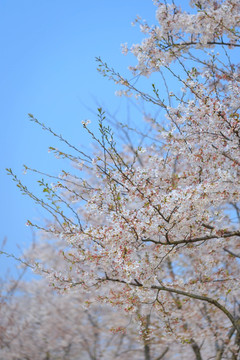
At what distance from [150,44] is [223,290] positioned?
13.3 feet

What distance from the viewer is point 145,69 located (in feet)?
17.9

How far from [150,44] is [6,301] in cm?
812

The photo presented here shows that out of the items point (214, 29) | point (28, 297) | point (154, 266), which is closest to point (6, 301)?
point (28, 297)

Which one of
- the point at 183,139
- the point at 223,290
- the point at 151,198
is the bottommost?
the point at 151,198

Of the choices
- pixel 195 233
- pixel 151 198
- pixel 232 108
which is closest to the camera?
pixel 151 198

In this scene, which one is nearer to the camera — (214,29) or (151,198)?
(151,198)

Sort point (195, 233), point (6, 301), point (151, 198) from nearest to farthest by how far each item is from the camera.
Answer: point (151, 198)
point (195, 233)
point (6, 301)

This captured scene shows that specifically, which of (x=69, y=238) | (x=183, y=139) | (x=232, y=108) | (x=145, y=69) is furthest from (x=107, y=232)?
(x=145, y=69)

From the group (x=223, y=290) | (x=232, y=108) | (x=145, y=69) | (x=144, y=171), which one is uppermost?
(x=145, y=69)

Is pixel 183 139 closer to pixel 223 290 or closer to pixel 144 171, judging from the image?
pixel 144 171

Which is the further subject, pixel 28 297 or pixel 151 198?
pixel 28 297

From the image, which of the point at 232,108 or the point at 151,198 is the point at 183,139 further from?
the point at 151,198

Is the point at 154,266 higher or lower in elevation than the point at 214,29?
lower

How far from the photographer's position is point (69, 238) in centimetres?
357
